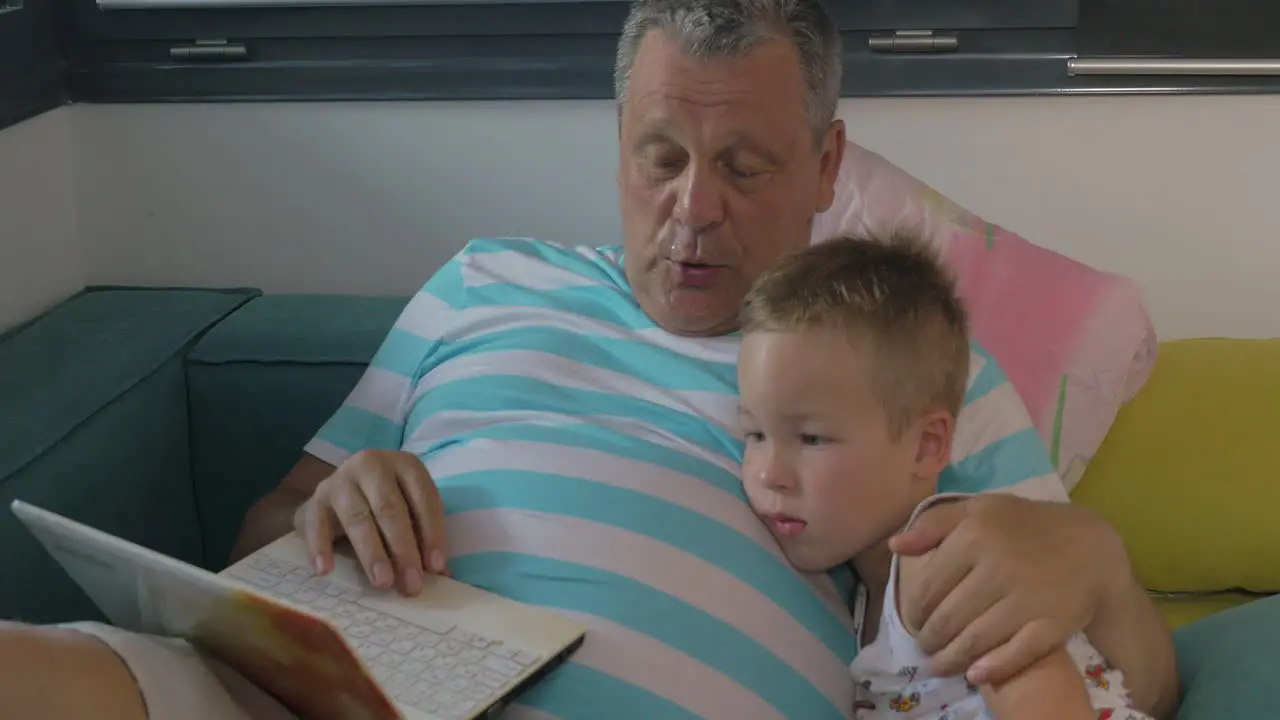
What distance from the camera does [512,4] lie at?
1.88 m

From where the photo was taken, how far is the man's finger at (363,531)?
1098 mm

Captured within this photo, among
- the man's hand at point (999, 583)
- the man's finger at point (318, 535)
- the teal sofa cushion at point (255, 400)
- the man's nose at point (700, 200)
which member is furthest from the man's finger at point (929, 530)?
the teal sofa cushion at point (255, 400)

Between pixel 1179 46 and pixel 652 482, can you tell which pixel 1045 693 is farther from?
pixel 1179 46

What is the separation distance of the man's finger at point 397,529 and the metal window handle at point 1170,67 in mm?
1141

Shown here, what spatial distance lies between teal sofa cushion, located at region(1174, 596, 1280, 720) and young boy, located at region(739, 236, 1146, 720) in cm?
10

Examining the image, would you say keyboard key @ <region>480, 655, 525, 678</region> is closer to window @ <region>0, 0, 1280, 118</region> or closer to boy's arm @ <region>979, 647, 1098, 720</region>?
boy's arm @ <region>979, 647, 1098, 720</region>

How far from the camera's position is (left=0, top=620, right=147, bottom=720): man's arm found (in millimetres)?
813

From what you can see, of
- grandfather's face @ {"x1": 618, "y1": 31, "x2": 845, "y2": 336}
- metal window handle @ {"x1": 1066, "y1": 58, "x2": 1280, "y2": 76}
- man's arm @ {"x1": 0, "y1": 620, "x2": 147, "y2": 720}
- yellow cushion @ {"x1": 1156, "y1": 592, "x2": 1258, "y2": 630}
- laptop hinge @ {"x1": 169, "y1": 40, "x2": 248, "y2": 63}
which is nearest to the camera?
man's arm @ {"x1": 0, "y1": 620, "x2": 147, "y2": 720}

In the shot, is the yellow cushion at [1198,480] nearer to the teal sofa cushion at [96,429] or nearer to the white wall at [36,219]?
the teal sofa cushion at [96,429]

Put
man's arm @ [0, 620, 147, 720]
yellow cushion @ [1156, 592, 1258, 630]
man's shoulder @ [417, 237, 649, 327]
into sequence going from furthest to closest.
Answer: yellow cushion @ [1156, 592, 1258, 630] < man's shoulder @ [417, 237, 649, 327] < man's arm @ [0, 620, 147, 720]

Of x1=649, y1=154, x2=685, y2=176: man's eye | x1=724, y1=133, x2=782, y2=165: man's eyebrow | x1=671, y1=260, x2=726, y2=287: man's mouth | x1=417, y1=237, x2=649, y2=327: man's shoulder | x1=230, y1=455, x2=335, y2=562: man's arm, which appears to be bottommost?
x1=230, y1=455, x2=335, y2=562: man's arm

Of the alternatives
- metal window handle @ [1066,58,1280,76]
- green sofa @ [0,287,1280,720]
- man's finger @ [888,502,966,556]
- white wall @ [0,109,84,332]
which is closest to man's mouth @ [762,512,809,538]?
man's finger @ [888,502,966,556]

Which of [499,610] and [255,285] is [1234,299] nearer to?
[499,610]

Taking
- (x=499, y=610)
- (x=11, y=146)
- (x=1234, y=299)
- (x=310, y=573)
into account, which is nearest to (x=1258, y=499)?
(x=1234, y=299)
